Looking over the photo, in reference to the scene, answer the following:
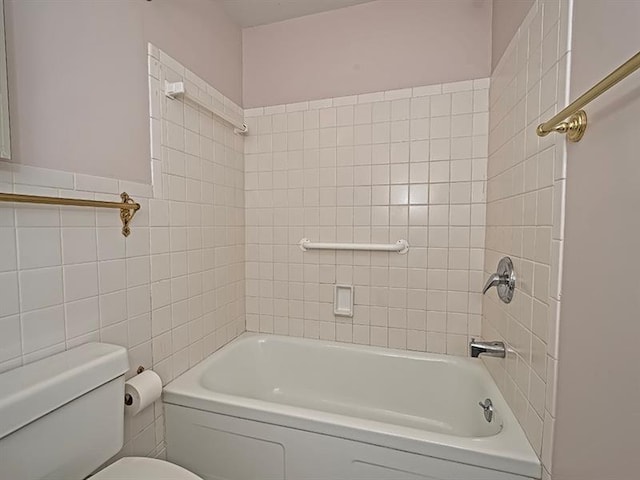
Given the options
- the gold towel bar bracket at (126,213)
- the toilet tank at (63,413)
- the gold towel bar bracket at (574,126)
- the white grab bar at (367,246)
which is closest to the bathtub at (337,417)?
the toilet tank at (63,413)

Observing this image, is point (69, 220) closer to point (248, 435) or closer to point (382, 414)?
point (248, 435)

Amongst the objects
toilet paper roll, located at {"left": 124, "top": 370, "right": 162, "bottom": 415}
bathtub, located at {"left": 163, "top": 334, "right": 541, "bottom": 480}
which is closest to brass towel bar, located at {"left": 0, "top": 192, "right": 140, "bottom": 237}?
toilet paper roll, located at {"left": 124, "top": 370, "right": 162, "bottom": 415}

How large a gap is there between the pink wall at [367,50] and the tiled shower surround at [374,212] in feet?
0.29

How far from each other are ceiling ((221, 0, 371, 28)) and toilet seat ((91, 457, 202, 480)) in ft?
7.18

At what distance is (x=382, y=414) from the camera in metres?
1.81

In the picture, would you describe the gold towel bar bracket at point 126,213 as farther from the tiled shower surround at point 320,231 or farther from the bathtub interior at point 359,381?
the bathtub interior at point 359,381

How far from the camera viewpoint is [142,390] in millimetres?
1228

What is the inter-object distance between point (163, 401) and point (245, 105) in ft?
5.69

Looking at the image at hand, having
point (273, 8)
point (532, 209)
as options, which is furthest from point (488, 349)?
point (273, 8)

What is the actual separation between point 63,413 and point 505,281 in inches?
60.2

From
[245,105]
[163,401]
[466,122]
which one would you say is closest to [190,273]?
[163,401]

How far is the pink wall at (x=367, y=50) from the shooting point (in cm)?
173

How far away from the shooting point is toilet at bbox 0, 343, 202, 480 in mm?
781

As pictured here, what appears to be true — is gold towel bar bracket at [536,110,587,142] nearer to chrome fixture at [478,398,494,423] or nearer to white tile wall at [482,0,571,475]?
white tile wall at [482,0,571,475]
